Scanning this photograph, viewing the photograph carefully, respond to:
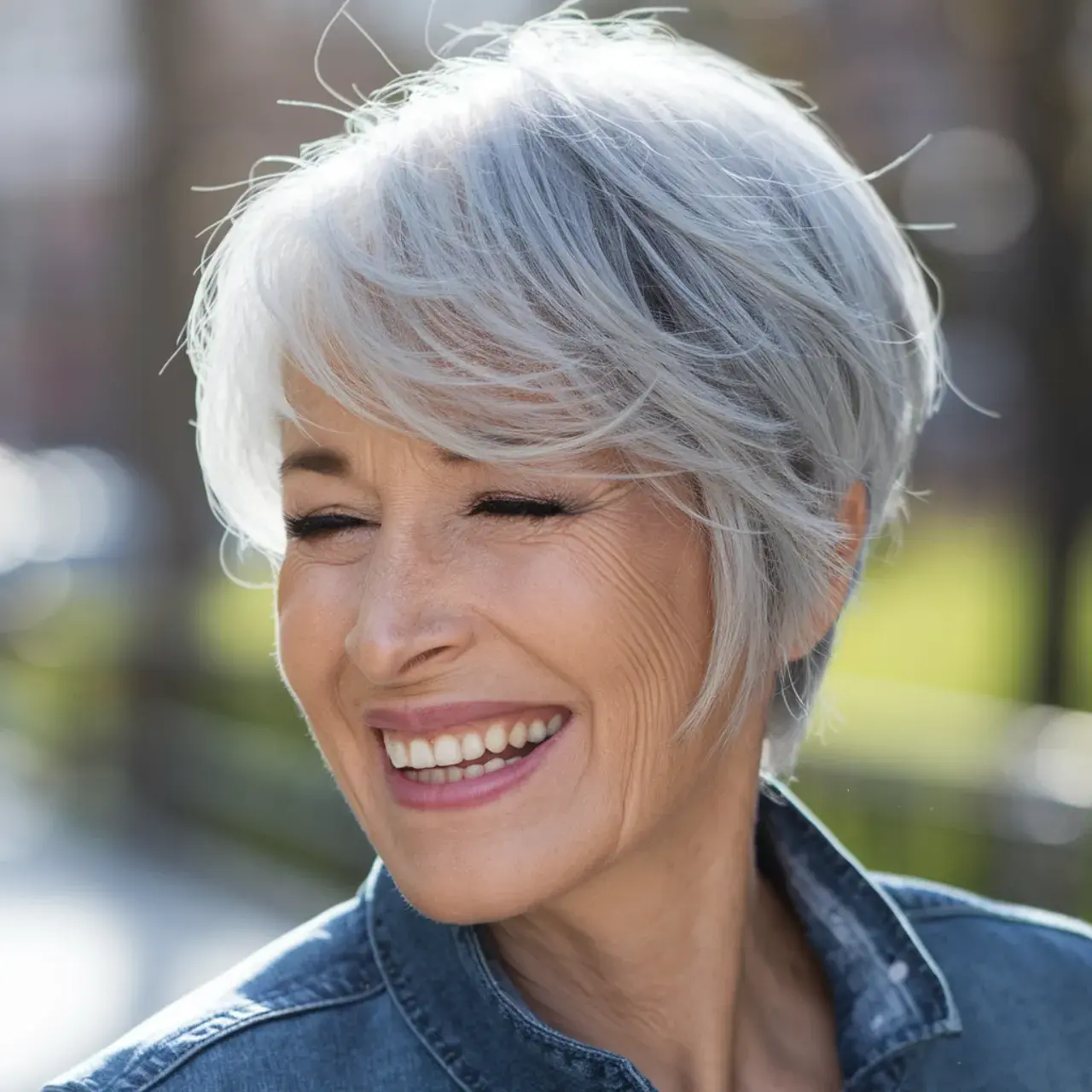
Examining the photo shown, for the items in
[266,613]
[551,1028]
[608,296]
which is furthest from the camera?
[266,613]

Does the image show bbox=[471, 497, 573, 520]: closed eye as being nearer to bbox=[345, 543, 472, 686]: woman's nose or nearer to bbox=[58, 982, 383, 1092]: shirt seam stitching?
bbox=[345, 543, 472, 686]: woman's nose

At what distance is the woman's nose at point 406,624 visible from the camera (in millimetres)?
1701

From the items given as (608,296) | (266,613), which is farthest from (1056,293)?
(266,613)

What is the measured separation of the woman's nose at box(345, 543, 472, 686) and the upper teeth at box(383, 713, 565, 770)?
0.10 m

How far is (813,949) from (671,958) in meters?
0.35

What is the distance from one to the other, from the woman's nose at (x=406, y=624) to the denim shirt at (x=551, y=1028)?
1.41ft

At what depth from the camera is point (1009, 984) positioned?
2.27 meters

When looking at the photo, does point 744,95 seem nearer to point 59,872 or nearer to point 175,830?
point 59,872

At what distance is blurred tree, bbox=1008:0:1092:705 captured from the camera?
24.8 ft

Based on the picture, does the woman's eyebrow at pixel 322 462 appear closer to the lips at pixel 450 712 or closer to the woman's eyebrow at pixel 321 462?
the woman's eyebrow at pixel 321 462

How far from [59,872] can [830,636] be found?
712 centimetres

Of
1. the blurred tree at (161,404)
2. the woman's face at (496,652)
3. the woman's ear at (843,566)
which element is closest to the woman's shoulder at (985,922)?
the woman's ear at (843,566)

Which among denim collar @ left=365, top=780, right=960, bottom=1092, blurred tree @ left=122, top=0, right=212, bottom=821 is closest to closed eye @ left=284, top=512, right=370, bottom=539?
denim collar @ left=365, top=780, right=960, bottom=1092

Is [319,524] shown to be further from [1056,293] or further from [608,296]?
[1056,293]
